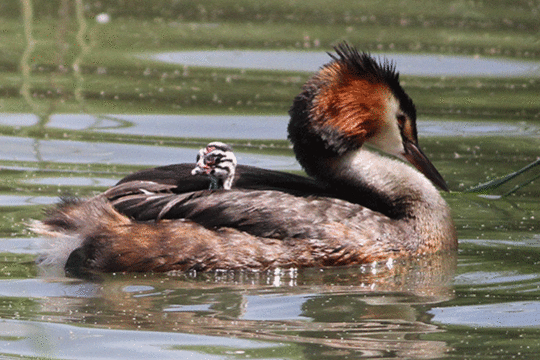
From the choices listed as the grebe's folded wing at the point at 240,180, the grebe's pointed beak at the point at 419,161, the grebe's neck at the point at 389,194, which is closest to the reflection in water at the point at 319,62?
the grebe's pointed beak at the point at 419,161

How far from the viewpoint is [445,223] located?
757 cm

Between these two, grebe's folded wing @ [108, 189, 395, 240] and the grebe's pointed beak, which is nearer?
grebe's folded wing @ [108, 189, 395, 240]

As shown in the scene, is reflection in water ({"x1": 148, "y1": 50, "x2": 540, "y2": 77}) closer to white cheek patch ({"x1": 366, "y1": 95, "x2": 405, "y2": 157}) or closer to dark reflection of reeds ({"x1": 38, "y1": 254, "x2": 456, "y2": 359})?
white cheek patch ({"x1": 366, "y1": 95, "x2": 405, "y2": 157})

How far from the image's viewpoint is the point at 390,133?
25.8 ft

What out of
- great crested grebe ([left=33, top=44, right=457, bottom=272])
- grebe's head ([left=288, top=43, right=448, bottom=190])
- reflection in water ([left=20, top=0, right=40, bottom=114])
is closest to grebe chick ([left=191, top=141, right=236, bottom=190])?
great crested grebe ([left=33, top=44, right=457, bottom=272])

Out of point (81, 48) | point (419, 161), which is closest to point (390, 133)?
point (419, 161)

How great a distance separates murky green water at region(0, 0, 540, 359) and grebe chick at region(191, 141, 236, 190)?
597mm

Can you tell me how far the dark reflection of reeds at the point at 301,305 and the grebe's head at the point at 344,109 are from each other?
2.65ft

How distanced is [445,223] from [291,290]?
138cm

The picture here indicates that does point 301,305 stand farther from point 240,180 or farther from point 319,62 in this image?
point 319,62

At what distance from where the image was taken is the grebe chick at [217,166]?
7164 mm

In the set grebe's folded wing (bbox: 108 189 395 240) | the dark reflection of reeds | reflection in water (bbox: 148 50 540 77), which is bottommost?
the dark reflection of reeds

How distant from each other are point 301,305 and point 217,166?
1238 mm

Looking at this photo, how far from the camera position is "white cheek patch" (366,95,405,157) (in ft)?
25.5
